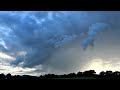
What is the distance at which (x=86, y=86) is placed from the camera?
7.00 ft

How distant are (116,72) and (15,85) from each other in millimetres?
980
